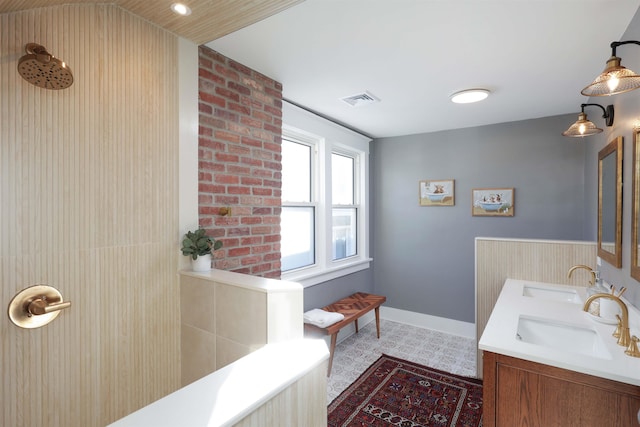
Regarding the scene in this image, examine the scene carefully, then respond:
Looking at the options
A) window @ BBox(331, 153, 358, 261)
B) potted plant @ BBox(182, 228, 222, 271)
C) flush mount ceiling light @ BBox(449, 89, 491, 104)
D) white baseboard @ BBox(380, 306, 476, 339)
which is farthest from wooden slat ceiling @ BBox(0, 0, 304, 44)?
white baseboard @ BBox(380, 306, 476, 339)

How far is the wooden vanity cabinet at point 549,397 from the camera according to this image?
3.88ft

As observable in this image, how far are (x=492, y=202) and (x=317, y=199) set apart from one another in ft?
6.38

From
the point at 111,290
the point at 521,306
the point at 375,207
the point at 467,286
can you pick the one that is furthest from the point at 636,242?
the point at 375,207

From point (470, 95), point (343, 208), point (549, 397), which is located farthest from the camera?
point (343, 208)

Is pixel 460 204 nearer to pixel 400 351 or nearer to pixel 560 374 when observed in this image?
pixel 400 351

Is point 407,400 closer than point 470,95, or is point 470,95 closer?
point 407,400

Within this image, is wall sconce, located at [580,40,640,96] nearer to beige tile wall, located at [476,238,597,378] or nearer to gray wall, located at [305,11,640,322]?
gray wall, located at [305,11,640,322]

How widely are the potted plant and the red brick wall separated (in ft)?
0.58

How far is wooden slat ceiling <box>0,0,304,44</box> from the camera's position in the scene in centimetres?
130

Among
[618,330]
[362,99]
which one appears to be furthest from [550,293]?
[362,99]

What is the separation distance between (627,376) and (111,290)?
81.2 inches

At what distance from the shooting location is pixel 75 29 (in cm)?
122

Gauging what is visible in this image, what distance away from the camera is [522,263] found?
2.68m

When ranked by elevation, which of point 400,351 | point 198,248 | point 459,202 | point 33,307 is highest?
point 459,202
